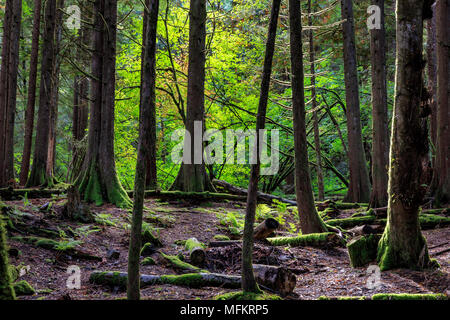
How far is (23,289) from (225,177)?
15169 mm

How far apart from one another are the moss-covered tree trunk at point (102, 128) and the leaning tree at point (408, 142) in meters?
6.79

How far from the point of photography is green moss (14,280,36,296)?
14.3ft

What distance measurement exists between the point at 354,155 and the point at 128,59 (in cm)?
1070

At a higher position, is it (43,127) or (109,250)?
(43,127)

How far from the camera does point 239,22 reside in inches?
679

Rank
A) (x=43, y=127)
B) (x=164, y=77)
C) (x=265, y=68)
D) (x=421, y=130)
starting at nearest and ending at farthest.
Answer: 1. (x=265, y=68)
2. (x=421, y=130)
3. (x=43, y=127)
4. (x=164, y=77)

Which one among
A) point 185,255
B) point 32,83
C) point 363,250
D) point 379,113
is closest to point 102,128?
point 185,255

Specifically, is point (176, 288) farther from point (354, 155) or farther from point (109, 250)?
point (354, 155)

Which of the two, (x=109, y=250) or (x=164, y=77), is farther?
(x=164, y=77)

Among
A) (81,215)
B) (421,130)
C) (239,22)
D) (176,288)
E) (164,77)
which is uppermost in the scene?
(239,22)

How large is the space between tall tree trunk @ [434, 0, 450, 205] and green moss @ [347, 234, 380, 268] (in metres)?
6.83

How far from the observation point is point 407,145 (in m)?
5.93

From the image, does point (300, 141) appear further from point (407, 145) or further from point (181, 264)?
point (181, 264)

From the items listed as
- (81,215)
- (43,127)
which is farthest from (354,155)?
(43,127)
